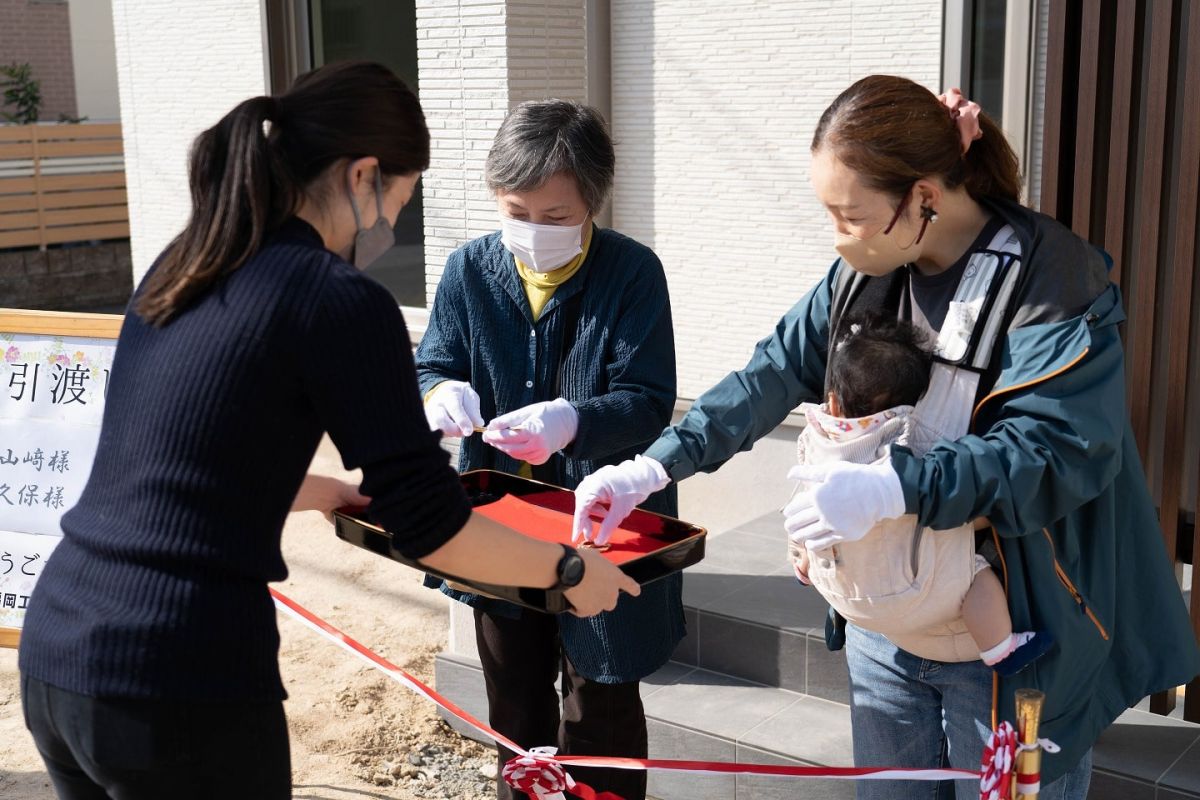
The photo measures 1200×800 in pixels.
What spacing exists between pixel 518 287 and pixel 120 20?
655cm

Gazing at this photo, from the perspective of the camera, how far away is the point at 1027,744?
194cm

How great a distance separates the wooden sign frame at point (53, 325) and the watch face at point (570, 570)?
2232 millimetres

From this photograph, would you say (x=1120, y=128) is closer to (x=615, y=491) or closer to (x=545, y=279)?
(x=545, y=279)

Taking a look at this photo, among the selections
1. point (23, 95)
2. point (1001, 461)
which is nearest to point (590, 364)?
point (1001, 461)

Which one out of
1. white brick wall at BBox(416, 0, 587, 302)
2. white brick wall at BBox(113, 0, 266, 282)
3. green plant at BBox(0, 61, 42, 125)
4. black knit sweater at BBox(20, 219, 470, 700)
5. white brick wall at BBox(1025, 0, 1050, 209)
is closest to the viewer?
black knit sweater at BBox(20, 219, 470, 700)

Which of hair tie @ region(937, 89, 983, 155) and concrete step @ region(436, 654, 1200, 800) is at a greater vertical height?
hair tie @ region(937, 89, 983, 155)

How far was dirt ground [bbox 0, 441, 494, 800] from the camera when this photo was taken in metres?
3.93

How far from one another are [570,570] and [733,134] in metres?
3.76

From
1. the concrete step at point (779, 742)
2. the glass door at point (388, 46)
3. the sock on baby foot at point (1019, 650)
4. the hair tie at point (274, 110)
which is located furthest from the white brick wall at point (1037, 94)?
the glass door at point (388, 46)

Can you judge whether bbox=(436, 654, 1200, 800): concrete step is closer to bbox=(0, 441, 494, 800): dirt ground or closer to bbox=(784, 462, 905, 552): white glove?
bbox=(0, 441, 494, 800): dirt ground

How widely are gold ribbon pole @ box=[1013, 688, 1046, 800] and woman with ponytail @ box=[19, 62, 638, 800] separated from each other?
88 cm

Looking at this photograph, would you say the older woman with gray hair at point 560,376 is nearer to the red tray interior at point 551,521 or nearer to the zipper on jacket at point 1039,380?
the red tray interior at point 551,521

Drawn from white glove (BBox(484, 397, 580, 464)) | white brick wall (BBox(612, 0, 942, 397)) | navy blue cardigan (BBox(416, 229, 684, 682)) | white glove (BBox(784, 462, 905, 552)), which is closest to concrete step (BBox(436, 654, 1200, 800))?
navy blue cardigan (BBox(416, 229, 684, 682))

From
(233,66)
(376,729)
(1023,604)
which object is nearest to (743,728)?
(376,729)
